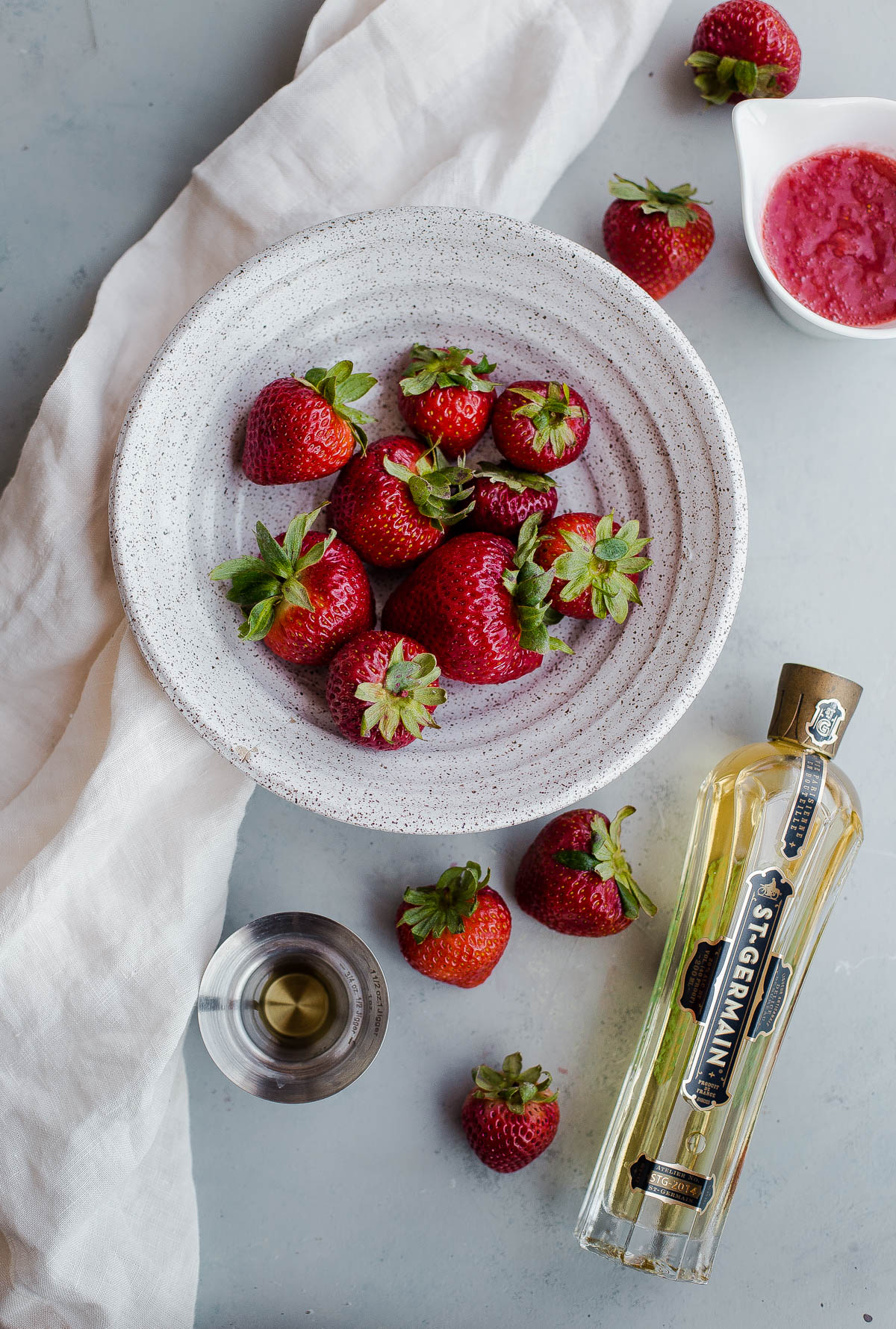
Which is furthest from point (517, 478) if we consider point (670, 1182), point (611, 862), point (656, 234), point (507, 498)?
point (670, 1182)

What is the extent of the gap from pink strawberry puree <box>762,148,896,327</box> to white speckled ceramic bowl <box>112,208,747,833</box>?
28 centimetres

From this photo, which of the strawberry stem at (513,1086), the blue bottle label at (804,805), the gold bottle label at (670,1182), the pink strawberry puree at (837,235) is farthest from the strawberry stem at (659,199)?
the gold bottle label at (670,1182)

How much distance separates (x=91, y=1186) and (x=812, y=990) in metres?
1.02

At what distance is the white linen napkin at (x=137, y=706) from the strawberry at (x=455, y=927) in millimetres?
266

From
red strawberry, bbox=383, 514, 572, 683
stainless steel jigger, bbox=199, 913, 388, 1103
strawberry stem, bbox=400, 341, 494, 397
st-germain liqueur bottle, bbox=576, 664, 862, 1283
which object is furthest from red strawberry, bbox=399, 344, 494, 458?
stainless steel jigger, bbox=199, 913, 388, 1103

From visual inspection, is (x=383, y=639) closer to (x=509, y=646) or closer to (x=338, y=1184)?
(x=509, y=646)

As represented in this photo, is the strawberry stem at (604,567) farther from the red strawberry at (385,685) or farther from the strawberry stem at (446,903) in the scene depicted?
the strawberry stem at (446,903)

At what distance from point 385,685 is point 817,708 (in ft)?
1.80

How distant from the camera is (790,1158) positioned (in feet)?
4.58

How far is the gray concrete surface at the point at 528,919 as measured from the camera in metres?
1.35

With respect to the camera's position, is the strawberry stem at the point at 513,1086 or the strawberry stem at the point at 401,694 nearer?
the strawberry stem at the point at 401,694

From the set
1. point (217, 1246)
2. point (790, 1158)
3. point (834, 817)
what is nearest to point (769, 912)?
point (834, 817)

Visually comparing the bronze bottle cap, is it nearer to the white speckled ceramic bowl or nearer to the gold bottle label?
the white speckled ceramic bowl

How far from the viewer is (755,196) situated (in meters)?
1.28
